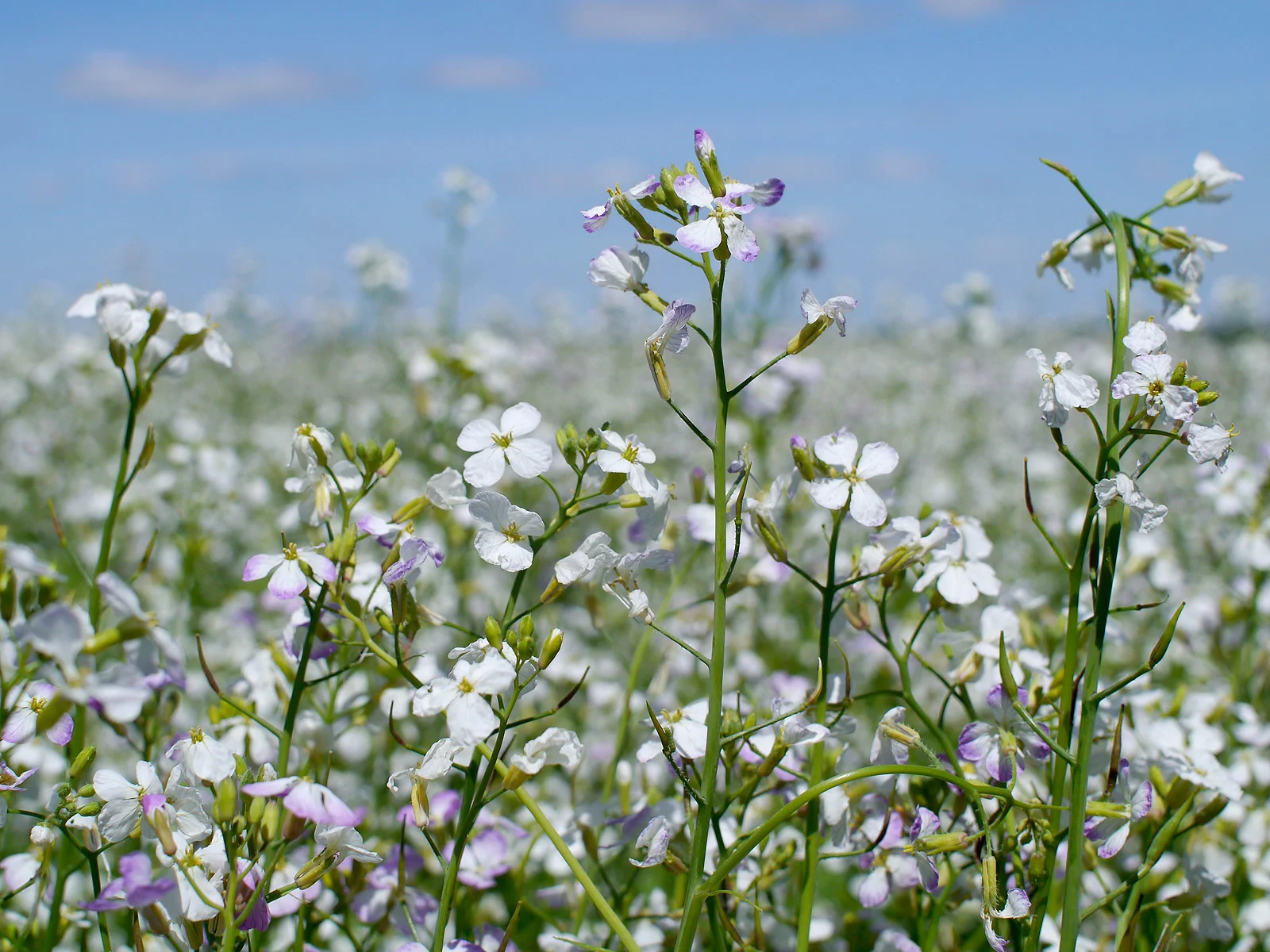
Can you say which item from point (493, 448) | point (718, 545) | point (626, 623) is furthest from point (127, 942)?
point (626, 623)

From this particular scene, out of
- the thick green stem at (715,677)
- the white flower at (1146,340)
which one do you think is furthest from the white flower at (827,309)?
the white flower at (1146,340)

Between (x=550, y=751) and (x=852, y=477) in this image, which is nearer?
(x=550, y=751)

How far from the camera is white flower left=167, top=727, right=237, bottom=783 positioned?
1.19 m

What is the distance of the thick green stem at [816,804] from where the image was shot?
129cm

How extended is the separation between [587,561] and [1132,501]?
62 centimetres

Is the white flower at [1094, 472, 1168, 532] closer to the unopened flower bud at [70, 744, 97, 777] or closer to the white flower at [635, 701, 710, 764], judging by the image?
the white flower at [635, 701, 710, 764]

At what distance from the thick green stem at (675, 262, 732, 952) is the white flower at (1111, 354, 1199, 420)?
474mm

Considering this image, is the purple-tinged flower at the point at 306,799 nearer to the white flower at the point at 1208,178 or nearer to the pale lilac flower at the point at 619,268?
the pale lilac flower at the point at 619,268

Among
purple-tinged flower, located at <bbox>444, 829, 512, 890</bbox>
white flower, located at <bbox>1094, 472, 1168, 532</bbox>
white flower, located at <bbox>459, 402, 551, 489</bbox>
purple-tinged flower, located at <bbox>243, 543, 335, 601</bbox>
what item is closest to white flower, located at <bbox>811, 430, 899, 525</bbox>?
white flower, located at <bbox>1094, 472, 1168, 532</bbox>

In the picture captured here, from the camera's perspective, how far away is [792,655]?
4.38m

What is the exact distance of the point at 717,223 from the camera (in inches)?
46.7

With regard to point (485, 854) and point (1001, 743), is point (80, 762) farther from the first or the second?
point (1001, 743)

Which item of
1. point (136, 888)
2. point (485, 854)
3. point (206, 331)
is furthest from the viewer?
point (206, 331)

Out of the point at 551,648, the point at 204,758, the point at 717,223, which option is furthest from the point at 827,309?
the point at 204,758
